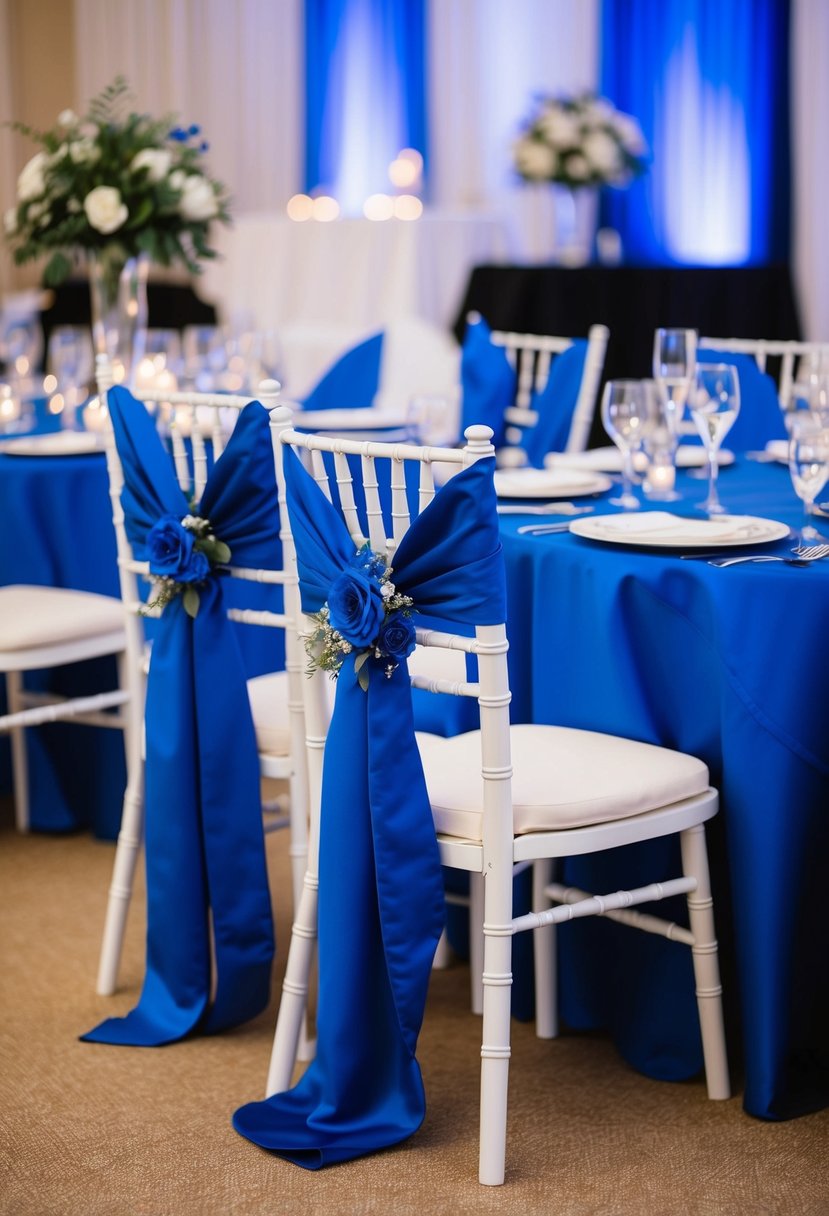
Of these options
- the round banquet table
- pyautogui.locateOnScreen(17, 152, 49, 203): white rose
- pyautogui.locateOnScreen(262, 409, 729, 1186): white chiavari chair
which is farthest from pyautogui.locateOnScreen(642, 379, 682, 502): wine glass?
pyautogui.locateOnScreen(17, 152, 49, 203): white rose

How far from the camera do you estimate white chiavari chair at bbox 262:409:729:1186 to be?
197 centimetres

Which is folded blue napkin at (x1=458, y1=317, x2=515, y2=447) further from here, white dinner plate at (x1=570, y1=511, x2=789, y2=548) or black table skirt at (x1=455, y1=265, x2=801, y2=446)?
black table skirt at (x1=455, y1=265, x2=801, y2=446)

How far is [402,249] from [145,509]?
199 inches

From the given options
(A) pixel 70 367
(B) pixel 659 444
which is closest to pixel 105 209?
(A) pixel 70 367

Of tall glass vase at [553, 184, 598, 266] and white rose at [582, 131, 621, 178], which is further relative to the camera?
tall glass vase at [553, 184, 598, 266]

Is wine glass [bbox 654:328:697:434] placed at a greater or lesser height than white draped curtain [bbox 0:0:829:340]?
lesser

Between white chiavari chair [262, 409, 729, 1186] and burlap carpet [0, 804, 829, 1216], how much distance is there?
90 mm

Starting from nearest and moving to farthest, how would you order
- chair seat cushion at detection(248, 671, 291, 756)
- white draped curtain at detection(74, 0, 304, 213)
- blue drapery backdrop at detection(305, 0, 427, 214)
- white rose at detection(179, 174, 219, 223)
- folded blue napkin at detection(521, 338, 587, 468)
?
chair seat cushion at detection(248, 671, 291, 756) → folded blue napkin at detection(521, 338, 587, 468) → white rose at detection(179, 174, 219, 223) → blue drapery backdrop at detection(305, 0, 427, 214) → white draped curtain at detection(74, 0, 304, 213)

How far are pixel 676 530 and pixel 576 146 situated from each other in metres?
5.40

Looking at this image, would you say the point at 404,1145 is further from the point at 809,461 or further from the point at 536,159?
the point at 536,159

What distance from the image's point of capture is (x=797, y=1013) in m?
2.21

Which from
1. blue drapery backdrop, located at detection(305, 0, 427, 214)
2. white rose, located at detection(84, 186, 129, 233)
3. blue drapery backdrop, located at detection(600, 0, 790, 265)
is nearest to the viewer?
white rose, located at detection(84, 186, 129, 233)

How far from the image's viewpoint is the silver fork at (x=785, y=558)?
2.15m

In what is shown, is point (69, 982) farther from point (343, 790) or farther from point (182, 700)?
point (343, 790)
